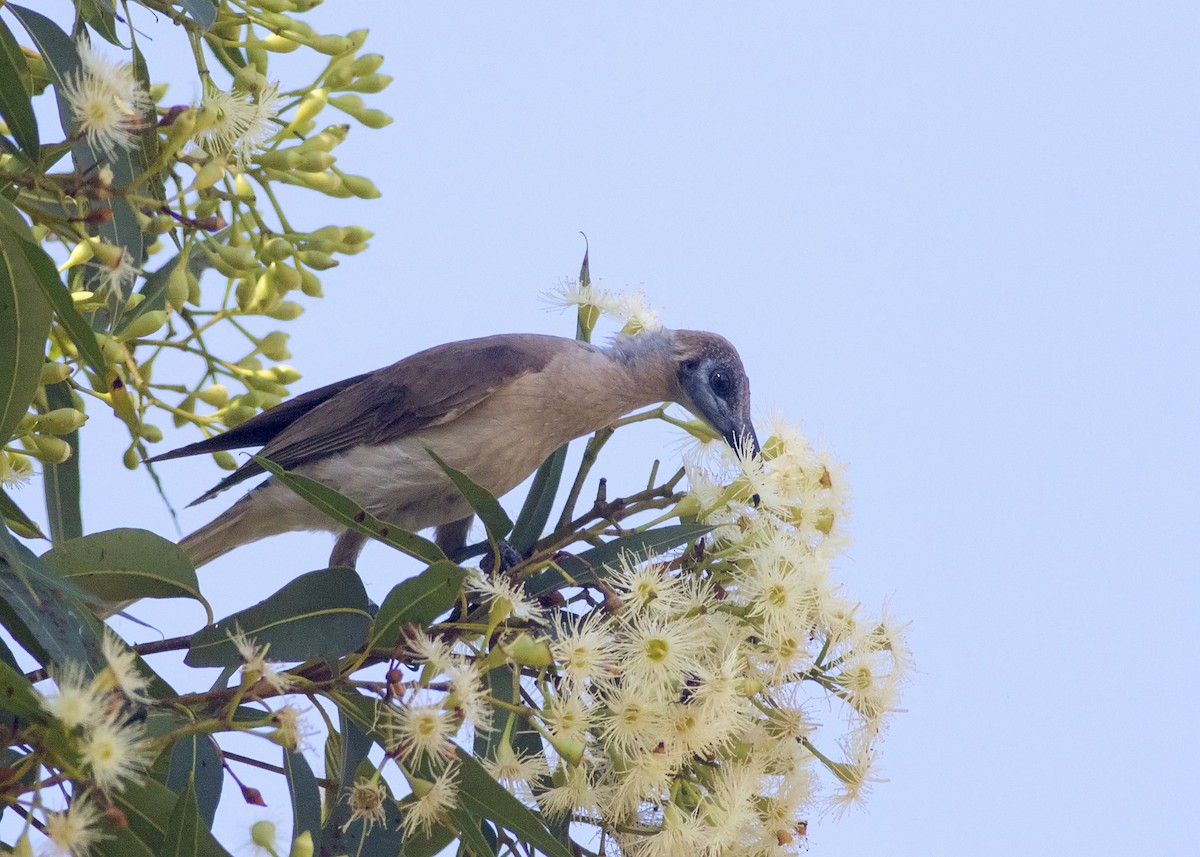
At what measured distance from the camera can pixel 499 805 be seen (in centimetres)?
223

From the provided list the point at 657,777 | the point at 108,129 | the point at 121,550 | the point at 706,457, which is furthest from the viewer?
the point at 706,457

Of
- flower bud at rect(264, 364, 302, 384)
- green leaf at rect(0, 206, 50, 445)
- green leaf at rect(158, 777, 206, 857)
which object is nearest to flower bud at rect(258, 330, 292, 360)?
flower bud at rect(264, 364, 302, 384)

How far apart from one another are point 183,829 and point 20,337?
0.85m

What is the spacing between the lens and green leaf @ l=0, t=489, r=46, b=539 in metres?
2.46

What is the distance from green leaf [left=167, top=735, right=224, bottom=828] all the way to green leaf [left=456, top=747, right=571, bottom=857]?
0.47 metres

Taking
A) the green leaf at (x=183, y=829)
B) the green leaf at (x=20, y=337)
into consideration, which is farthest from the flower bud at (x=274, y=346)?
the green leaf at (x=183, y=829)

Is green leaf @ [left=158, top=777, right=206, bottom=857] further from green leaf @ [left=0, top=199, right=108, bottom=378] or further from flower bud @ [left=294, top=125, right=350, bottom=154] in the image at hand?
flower bud @ [left=294, top=125, right=350, bottom=154]

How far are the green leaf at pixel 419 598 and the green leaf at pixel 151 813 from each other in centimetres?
41

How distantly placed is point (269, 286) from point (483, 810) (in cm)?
138

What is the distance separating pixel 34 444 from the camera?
102 inches

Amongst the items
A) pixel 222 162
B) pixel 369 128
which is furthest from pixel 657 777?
pixel 369 128

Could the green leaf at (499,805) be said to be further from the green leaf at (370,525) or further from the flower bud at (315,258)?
the flower bud at (315,258)

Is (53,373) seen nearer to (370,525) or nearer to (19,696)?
(370,525)

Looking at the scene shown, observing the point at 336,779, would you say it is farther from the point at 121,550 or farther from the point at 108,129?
the point at 108,129
